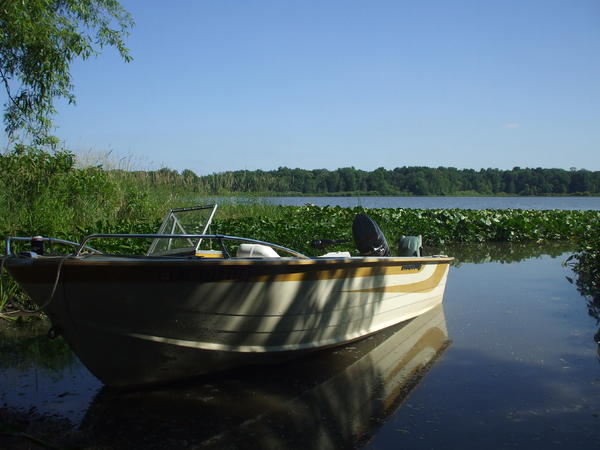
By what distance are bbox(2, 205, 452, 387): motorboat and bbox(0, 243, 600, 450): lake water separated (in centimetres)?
30

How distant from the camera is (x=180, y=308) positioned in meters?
4.19

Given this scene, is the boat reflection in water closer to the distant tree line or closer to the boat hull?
the boat hull

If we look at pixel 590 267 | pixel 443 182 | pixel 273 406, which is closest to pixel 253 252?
pixel 273 406

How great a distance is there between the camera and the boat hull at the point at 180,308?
399 centimetres

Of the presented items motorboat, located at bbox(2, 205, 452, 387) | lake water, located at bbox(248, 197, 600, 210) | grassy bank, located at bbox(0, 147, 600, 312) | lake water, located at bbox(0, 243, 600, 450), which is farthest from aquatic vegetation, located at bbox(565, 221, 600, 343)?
lake water, located at bbox(248, 197, 600, 210)

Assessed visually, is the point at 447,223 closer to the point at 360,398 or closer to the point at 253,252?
the point at 253,252

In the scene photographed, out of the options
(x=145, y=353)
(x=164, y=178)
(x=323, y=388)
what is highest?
(x=164, y=178)

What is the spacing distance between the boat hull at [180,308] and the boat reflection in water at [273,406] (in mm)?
199

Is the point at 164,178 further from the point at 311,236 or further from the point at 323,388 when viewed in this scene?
the point at 323,388

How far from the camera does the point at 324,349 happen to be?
563 centimetres

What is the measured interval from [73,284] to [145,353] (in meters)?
0.77

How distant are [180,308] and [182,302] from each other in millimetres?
54

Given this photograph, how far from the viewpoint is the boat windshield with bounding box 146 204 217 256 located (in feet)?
17.1

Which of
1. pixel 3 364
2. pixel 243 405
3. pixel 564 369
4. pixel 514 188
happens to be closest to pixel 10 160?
pixel 3 364
